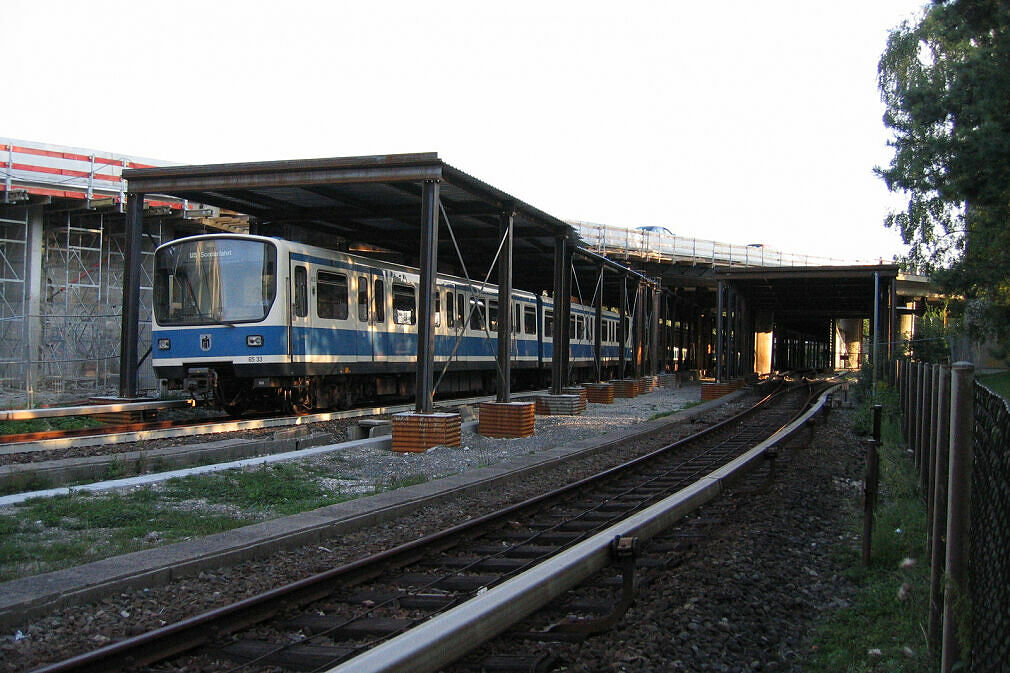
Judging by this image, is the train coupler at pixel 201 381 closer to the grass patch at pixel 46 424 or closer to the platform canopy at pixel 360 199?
the grass patch at pixel 46 424

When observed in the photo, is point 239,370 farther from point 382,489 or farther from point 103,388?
point 103,388

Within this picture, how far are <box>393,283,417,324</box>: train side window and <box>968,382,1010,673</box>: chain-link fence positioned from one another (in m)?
14.8

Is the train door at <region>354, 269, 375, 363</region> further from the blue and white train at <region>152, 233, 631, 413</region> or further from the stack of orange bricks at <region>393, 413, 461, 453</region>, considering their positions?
the stack of orange bricks at <region>393, 413, 461, 453</region>

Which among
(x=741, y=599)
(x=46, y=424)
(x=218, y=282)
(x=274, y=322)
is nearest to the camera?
(x=741, y=599)

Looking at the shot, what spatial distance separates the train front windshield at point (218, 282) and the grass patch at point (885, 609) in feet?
34.0

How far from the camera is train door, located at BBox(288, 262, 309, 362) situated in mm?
14750

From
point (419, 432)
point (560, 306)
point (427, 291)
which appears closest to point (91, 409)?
point (419, 432)

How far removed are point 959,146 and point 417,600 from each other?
14.9 m

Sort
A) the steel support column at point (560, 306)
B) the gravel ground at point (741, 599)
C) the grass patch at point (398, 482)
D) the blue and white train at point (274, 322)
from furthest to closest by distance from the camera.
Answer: the steel support column at point (560, 306) < the blue and white train at point (274, 322) < the grass patch at point (398, 482) < the gravel ground at point (741, 599)

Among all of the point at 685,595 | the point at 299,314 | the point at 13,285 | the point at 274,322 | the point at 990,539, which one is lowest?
the point at 685,595

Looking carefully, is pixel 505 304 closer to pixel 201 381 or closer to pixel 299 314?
pixel 299 314

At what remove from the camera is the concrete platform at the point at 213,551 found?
494 centimetres

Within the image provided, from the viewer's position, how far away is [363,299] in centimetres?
1697

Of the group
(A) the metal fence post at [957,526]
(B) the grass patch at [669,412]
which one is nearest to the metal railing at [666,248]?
(B) the grass patch at [669,412]
